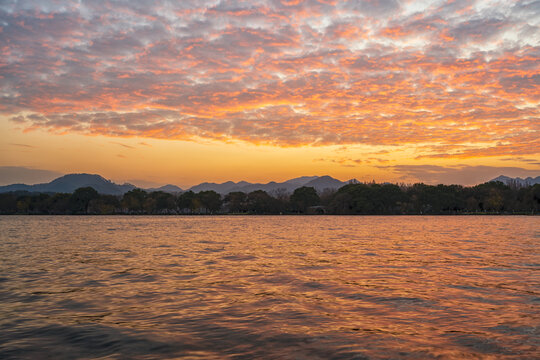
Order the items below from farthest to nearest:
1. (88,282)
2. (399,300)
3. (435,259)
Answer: (435,259)
(88,282)
(399,300)

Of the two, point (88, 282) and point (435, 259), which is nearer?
point (88, 282)

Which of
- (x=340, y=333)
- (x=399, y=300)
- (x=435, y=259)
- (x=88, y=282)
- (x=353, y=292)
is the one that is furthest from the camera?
(x=435, y=259)

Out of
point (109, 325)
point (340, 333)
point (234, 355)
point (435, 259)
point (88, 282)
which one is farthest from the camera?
point (435, 259)

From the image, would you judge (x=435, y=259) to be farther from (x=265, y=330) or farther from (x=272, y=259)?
(x=265, y=330)

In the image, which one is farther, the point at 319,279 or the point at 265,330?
the point at 319,279

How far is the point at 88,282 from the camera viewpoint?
2045cm

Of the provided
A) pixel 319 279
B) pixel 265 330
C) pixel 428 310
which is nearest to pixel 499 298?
pixel 428 310

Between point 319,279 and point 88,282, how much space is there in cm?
1195

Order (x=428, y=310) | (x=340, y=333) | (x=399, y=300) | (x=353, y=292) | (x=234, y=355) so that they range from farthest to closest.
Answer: (x=353, y=292)
(x=399, y=300)
(x=428, y=310)
(x=340, y=333)
(x=234, y=355)

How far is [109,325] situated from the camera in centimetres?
1271

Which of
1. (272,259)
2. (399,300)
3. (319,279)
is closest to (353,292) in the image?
(399,300)

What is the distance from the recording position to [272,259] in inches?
1183

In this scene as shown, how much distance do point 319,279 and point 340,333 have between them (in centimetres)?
934

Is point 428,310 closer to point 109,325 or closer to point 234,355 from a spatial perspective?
point 234,355
